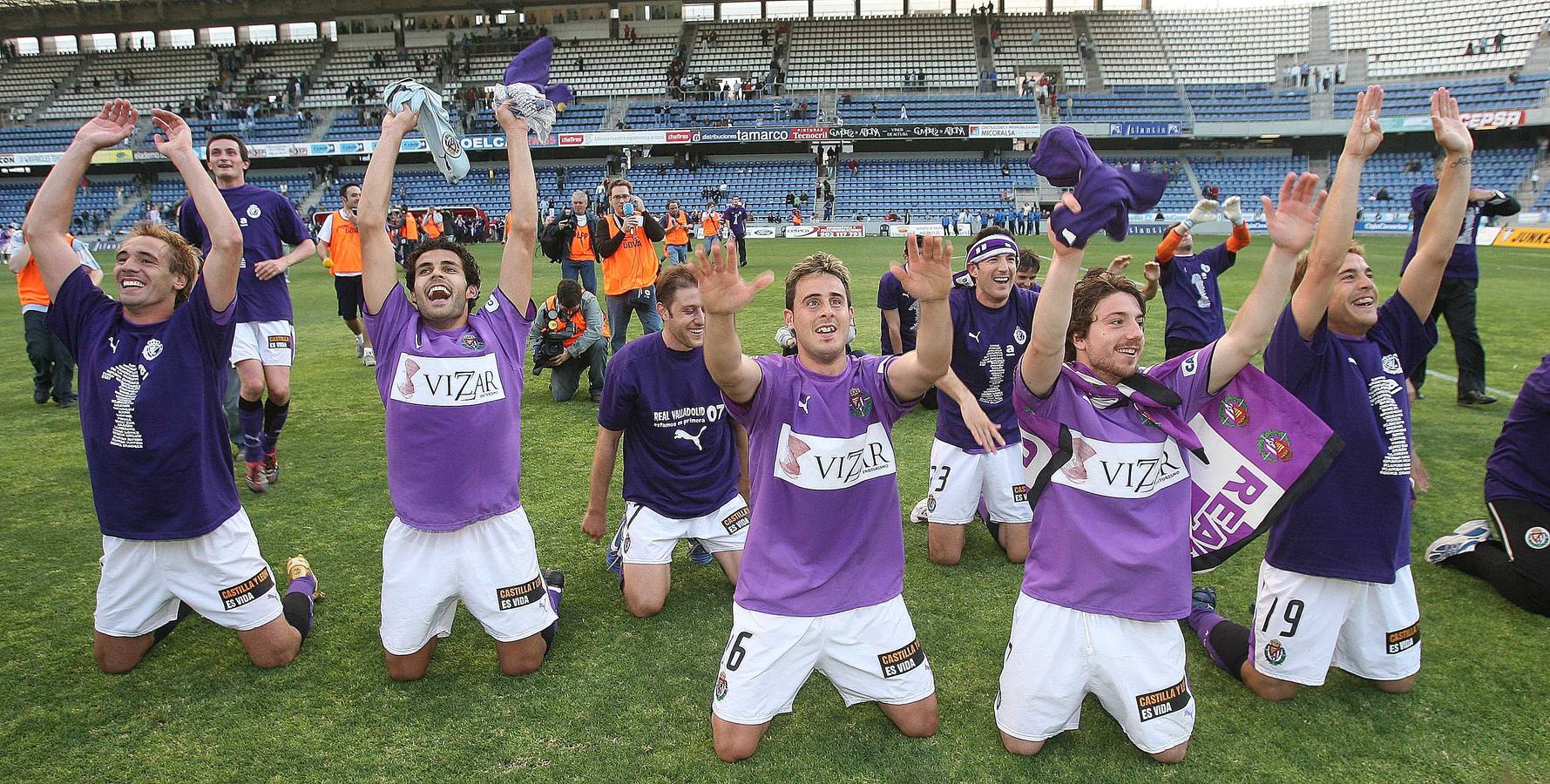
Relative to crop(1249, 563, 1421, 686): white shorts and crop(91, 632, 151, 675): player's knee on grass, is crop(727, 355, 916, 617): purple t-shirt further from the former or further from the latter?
crop(91, 632, 151, 675): player's knee on grass

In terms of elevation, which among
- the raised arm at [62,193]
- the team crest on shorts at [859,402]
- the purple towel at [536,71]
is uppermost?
the purple towel at [536,71]

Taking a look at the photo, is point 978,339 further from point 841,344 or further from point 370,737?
point 370,737

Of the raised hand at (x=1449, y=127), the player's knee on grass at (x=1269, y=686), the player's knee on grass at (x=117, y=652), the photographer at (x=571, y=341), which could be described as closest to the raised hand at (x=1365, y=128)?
the raised hand at (x=1449, y=127)

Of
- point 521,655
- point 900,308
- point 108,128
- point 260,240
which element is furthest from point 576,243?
point 521,655

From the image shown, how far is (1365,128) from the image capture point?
312cm

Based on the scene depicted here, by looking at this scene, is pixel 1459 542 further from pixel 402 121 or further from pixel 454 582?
pixel 402 121

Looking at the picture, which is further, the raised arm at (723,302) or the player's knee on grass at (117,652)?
the player's knee on grass at (117,652)

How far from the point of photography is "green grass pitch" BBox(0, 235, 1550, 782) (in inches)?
130

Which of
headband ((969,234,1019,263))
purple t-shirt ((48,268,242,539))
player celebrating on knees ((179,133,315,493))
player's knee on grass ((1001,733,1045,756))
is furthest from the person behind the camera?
player celebrating on knees ((179,133,315,493))

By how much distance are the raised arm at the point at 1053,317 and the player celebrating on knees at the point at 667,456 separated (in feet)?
6.59

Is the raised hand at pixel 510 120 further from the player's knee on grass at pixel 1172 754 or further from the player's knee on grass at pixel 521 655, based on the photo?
the player's knee on grass at pixel 1172 754

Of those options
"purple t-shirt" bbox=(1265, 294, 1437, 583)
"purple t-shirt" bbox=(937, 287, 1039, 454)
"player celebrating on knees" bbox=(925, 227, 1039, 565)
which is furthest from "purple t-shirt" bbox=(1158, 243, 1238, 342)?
"purple t-shirt" bbox=(1265, 294, 1437, 583)

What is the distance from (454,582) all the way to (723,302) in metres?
2.03

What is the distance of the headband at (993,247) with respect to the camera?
17.7ft
